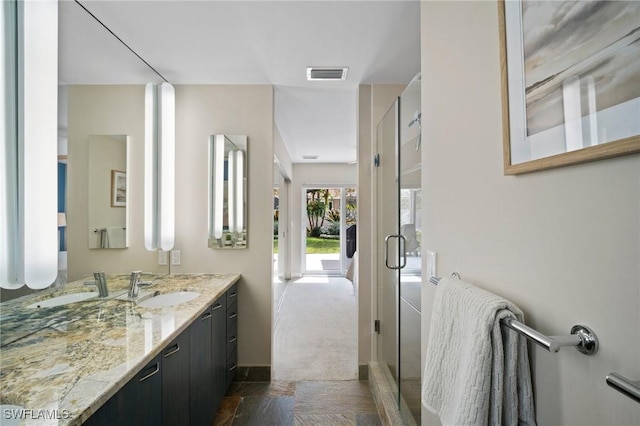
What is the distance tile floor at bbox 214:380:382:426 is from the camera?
1.98 meters

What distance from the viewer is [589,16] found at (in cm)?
51

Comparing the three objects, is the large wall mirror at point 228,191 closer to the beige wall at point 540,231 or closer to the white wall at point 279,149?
the white wall at point 279,149

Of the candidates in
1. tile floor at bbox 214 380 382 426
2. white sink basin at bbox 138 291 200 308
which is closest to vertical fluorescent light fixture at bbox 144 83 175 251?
white sink basin at bbox 138 291 200 308

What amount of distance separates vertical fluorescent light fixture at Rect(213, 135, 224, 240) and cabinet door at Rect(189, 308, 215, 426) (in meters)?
0.83

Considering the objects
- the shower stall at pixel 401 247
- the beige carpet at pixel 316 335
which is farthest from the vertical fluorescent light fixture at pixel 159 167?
the shower stall at pixel 401 247

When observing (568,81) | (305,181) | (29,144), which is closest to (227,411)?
(29,144)

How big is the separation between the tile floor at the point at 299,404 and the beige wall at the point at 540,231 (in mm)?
1525

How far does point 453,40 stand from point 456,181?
1.70 ft

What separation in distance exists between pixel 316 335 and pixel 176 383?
88.1 inches

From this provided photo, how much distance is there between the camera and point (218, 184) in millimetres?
2473

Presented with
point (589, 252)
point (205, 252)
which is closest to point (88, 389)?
point (589, 252)

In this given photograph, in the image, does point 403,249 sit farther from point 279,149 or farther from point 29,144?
point 279,149

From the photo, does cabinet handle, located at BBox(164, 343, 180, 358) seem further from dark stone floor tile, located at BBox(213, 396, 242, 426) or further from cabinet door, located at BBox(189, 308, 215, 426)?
dark stone floor tile, located at BBox(213, 396, 242, 426)

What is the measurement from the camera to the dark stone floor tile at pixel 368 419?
6.46 ft
